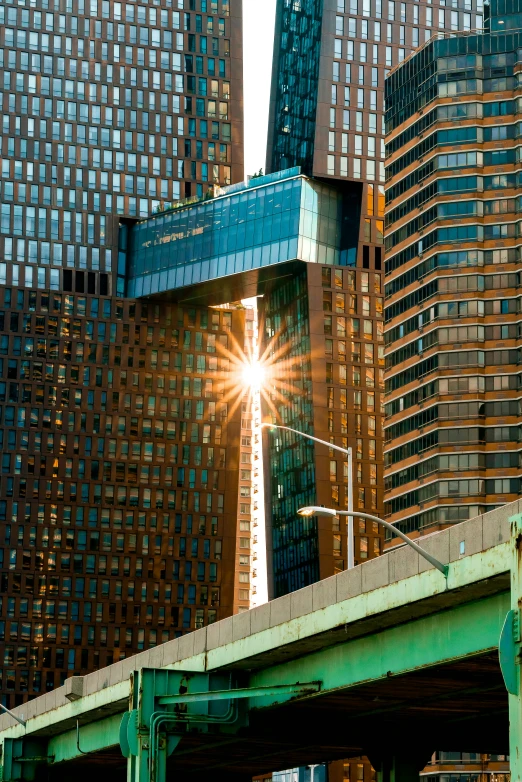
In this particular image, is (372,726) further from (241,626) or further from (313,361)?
(313,361)

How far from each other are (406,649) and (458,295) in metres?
111

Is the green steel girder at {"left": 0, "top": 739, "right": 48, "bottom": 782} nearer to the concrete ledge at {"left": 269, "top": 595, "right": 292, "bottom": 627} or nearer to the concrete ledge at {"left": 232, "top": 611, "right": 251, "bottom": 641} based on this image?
the concrete ledge at {"left": 232, "top": 611, "right": 251, "bottom": 641}

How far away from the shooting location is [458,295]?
155m

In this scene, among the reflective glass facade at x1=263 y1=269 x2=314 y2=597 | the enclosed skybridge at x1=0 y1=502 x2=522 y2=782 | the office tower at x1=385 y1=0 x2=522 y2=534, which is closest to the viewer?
the enclosed skybridge at x1=0 y1=502 x2=522 y2=782

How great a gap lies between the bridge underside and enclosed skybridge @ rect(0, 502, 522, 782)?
0.28ft

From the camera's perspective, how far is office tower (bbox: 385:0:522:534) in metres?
152

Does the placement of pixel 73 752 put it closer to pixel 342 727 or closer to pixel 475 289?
pixel 342 727

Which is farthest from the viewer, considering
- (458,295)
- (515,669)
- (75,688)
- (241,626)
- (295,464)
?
(295,464)

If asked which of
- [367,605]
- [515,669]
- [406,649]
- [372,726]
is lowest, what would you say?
[515,669]

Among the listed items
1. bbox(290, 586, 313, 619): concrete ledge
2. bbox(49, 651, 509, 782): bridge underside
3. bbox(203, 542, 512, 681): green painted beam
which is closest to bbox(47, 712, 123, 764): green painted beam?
bbox(49, 651, 509, 782): bridge underside

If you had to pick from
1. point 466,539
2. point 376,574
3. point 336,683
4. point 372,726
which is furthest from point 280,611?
point 372,726

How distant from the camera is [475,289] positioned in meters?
155

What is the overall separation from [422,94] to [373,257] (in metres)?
38.6

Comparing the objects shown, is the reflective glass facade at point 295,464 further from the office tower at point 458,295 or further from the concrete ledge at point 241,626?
the concrete ledge at point 241,626
